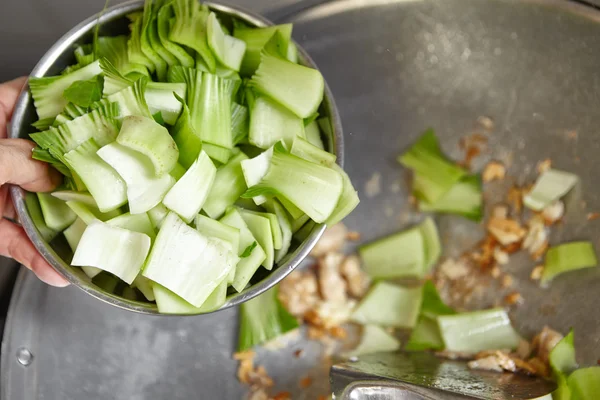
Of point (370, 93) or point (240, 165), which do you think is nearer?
point (240, 165)

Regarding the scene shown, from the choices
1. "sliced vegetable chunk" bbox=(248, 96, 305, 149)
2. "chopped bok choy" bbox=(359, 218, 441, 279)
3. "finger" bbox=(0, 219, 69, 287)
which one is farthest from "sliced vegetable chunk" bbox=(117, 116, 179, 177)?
"chopped bok choy" bbox=(359, 218, 441, 279)

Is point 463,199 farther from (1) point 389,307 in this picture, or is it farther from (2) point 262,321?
(2) point 262,321

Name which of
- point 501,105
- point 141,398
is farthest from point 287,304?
point 501,105

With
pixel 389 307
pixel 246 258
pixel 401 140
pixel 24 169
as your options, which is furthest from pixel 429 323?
pixel 24 169

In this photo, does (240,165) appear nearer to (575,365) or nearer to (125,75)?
(125,75)

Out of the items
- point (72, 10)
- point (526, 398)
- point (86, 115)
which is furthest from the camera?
point (72, 10)

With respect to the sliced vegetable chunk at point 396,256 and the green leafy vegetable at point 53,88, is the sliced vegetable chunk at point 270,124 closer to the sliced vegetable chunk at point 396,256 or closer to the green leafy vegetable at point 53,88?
the green leafy vegetable at point 53,88
